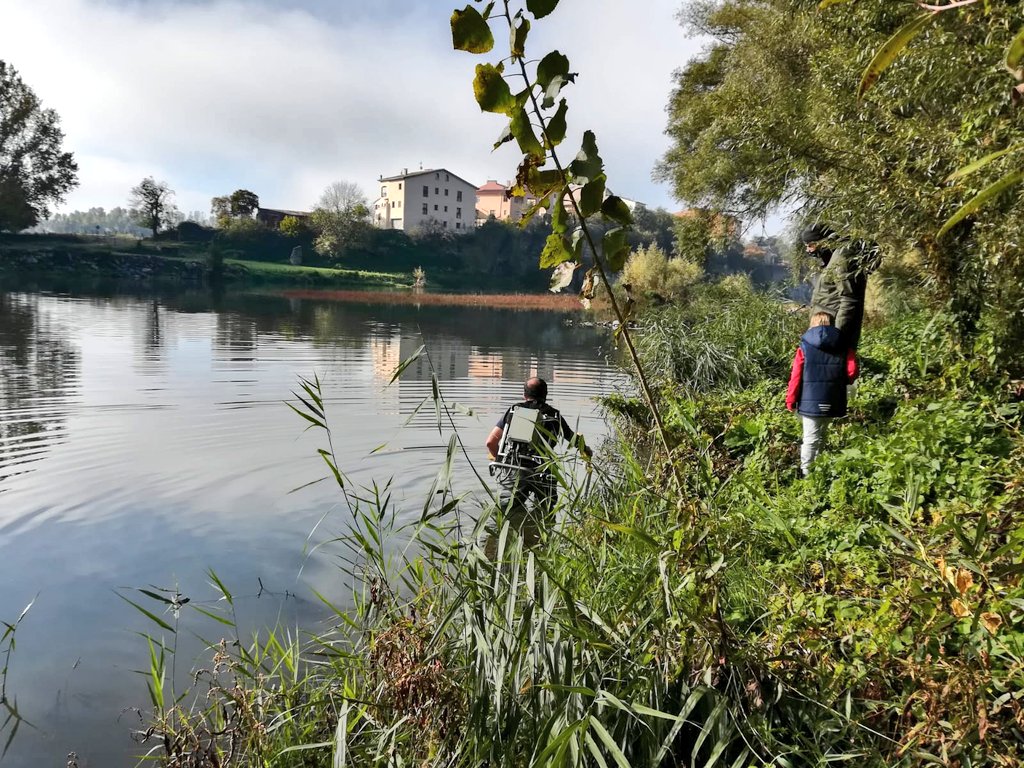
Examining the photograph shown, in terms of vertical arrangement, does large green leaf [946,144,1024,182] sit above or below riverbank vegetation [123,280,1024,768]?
above

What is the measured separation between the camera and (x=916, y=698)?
266cm

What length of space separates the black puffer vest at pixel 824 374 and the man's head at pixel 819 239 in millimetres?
1269

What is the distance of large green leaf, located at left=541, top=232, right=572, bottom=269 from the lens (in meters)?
1.74

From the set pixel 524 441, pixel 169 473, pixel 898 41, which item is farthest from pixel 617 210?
pixel 169 473

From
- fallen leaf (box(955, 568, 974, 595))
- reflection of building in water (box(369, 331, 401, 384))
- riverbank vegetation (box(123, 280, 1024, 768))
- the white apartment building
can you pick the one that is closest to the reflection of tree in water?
reflection of building in water (box(369, 331, 401, 384))

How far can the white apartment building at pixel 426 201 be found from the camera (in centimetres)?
8831

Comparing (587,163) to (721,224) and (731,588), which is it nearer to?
(731,588)

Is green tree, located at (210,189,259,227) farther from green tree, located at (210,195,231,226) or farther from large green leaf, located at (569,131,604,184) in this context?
large green leaf, located at (569,131,604,184)

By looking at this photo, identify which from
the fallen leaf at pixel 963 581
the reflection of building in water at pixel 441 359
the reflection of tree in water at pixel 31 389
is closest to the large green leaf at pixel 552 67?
the fallen leaf at pixel 963 581

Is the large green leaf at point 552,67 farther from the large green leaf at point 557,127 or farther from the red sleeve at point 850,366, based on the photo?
the red sleeve at point 850,366

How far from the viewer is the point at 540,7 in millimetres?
1499

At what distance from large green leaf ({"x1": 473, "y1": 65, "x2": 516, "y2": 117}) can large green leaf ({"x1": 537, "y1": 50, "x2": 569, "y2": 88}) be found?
0.08 metres

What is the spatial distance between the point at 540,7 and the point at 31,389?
44.2ft

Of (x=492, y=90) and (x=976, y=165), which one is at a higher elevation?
(x=492, y=90)
